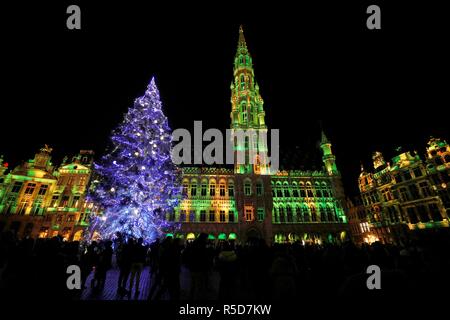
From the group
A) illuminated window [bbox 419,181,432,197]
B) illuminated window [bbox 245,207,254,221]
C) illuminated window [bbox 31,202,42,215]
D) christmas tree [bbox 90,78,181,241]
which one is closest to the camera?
christmas tree [bbox 90,78,181,241]

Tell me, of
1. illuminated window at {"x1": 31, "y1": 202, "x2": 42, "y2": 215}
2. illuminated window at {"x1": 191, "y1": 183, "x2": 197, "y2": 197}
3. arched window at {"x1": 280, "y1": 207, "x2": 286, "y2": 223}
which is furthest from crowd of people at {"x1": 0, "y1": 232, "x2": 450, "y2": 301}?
illuminated window at {"x1": 31, "y1": 202, "x2": 42, "y2": 215}

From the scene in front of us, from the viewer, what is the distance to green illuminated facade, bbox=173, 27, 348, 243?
31.4m

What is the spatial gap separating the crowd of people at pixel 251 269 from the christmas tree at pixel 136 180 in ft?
17.2

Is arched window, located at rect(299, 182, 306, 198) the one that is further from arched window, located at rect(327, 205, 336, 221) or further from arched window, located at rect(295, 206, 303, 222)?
arched window, located at rect(327, 205, 336, 221)

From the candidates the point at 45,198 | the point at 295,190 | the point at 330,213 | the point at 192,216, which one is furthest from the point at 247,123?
the point at 45,198

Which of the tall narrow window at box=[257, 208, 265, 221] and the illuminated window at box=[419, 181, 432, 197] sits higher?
the illuminated window at box=[419, 181, 432, 197]

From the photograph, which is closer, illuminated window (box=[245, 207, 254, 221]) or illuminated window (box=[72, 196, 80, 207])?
illuminated window (box=[245, 207, 254, 221])

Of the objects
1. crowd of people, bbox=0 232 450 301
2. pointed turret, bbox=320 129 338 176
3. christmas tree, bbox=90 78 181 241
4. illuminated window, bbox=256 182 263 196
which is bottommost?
crowd of people, bbox=0 232 450 301

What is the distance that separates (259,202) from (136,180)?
77.4 ft

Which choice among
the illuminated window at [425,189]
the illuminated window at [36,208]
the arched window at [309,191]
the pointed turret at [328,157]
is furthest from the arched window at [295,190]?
the illuminated window at [36,208]

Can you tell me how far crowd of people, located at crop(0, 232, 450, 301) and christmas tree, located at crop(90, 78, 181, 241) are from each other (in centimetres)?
524

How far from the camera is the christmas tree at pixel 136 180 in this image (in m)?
13.2

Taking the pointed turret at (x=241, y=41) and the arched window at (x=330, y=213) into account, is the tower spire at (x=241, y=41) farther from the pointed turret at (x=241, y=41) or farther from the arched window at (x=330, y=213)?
the arched window at (x=330, y=213)
